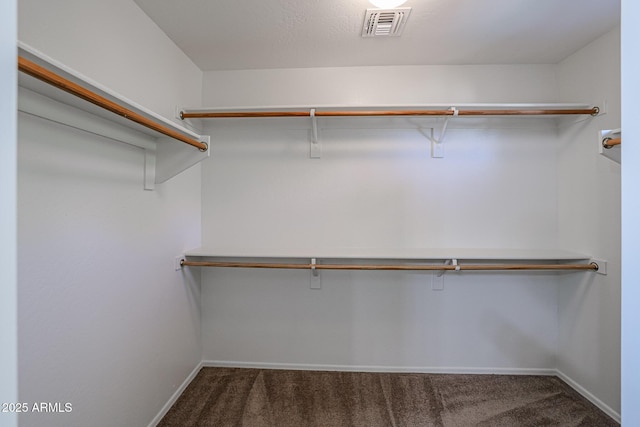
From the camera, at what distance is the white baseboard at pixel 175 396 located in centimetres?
152

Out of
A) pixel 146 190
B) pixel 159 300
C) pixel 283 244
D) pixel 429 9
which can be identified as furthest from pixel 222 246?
pixel 429 9

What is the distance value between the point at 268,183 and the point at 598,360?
2434mm

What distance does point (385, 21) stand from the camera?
4.93 feet

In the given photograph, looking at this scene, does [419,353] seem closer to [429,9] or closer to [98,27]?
[429,9]

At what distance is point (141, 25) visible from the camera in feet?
4.65

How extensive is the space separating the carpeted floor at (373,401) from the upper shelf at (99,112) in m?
1.40

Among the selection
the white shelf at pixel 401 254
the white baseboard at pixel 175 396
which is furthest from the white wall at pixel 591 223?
the white baseboard at pixel 175 396

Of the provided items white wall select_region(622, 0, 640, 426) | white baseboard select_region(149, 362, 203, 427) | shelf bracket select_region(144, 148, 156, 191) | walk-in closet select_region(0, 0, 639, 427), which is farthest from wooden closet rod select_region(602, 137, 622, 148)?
white baseboard select_region(149, 362, 203, 427)

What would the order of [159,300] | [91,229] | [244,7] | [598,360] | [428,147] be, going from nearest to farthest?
[91,229]
[244,7]
[159,300]
[598,360]
[428,147]

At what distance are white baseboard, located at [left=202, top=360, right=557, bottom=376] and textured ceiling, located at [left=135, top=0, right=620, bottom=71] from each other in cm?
224
